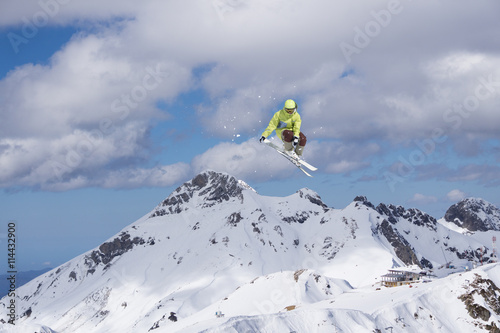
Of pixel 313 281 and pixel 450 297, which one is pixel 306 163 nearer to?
pixel 450 297

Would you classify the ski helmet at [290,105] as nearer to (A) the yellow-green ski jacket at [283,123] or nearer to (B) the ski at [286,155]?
(A) the yellow-green ski jacket at [283,123]

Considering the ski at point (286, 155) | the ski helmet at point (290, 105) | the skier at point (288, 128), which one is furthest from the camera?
the ski at point (286, 155)

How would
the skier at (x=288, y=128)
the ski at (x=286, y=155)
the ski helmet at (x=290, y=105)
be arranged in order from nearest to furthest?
the ski helmet at (x=290, y=105)
the skier at (x=288, y=128)
the ski at (x=286, y=155)

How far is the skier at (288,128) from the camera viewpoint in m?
42.7

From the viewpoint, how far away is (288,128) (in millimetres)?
43750

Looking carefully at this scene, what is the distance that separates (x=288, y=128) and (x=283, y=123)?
644mm

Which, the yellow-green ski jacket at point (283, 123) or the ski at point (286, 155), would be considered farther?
the ski at point (286, 155)

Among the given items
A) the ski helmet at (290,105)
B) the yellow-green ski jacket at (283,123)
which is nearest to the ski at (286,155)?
the yellow-green ski jacket at (283,123)

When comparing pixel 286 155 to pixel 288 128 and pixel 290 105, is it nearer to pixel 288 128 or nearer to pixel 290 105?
pixel 288 128

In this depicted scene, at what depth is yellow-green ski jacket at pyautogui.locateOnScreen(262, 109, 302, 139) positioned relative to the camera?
42781 millimetres

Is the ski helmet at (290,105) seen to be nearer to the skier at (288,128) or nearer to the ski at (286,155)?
the skier at (288,128)

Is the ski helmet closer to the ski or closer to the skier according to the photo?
the skier

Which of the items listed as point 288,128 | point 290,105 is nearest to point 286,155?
point 288,128

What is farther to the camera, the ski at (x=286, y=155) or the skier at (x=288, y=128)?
the ski at (x=286, y=155)
